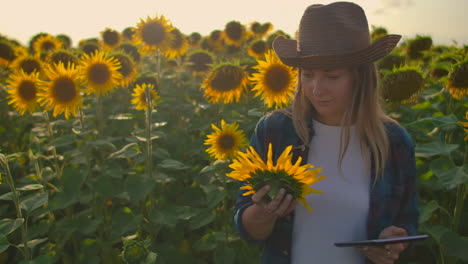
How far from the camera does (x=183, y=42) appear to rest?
427cm

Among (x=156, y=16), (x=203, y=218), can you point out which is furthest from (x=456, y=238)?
(x=156, y=16)

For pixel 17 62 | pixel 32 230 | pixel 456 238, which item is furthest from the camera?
pixel 17 62

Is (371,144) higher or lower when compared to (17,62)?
lower

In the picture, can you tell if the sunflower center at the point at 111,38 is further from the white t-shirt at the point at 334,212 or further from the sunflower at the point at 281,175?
the sunflower at the point at 281,175

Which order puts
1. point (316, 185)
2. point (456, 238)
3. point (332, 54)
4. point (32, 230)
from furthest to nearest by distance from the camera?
point (32, 230) → point (456, 238) → point (316, 185) → point (332, 54)

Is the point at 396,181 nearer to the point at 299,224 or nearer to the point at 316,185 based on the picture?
the point at 316,185

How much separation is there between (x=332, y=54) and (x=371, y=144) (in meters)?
0.41

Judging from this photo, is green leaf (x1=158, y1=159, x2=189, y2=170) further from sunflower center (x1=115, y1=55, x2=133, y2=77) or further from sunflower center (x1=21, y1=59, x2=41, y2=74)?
sunflower center (x1=21, y1=59, x2=41, y2=74)

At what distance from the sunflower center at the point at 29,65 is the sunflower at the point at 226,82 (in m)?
1.69

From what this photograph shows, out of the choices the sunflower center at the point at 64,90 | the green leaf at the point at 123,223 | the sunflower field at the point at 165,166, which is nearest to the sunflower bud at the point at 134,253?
the sunflower field at the point at 165,166

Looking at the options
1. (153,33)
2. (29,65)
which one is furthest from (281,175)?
(29,65)

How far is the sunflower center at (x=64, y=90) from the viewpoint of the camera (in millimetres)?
2574

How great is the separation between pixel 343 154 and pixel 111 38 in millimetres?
4859

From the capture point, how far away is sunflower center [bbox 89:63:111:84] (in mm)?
2793
